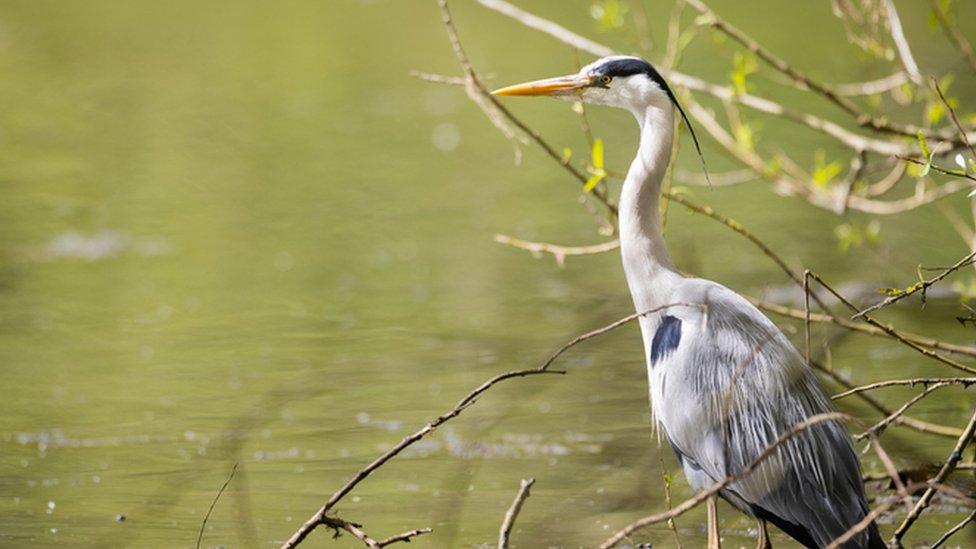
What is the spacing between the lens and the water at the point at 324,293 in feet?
15.4

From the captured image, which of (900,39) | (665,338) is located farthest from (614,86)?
(900,39)

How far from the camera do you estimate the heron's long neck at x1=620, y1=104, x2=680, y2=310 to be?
3875mm

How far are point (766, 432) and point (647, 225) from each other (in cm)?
64

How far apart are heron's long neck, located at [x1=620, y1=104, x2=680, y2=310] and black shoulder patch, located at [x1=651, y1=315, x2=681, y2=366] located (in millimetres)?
94

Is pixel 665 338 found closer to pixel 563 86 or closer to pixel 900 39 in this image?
pixel 563 86

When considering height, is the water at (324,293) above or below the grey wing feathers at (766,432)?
below

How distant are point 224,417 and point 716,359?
2425 mm

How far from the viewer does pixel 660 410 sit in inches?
146

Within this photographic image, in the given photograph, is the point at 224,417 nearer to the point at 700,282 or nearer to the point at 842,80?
the point at 700,282

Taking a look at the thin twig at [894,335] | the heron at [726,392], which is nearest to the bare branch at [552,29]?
the heron at [726,392]

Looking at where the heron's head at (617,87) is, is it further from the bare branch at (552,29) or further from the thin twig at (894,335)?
the thin twig at (894,335)

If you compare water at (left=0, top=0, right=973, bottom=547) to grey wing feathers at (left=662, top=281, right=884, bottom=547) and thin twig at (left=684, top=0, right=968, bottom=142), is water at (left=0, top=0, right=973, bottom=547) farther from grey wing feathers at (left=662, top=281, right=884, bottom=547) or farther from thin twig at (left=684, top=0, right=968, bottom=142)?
thin twig at (left=684, top=0, right=968, bottom=142)

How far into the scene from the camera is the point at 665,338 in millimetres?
3742

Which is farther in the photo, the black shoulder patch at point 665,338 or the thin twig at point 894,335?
the black shoulder patch at point 665,338
